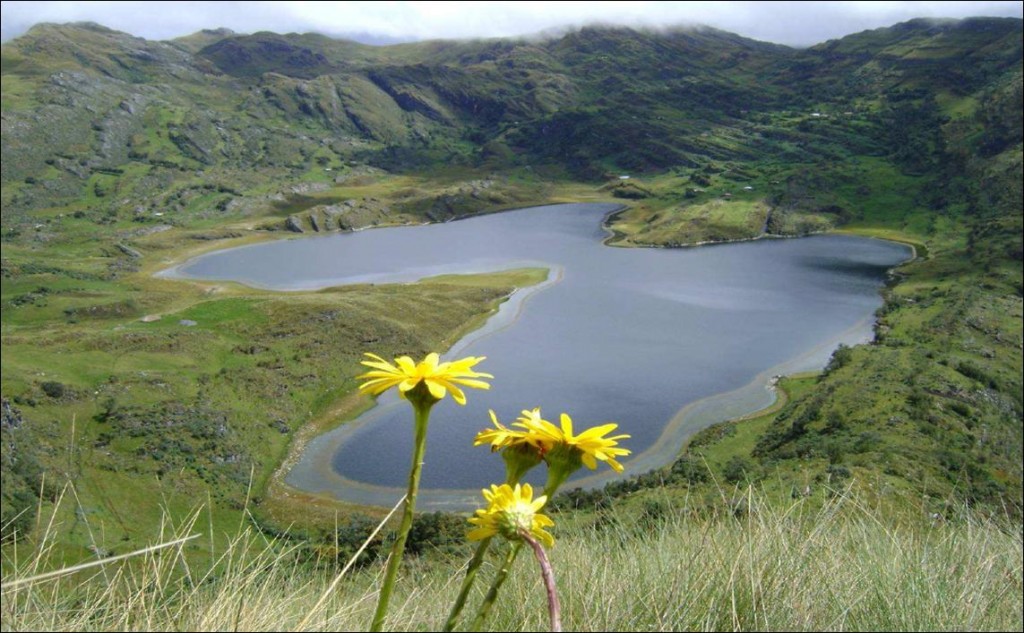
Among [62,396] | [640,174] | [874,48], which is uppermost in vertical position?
[874,48]

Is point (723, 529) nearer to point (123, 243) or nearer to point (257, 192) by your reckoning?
point (123, 243)

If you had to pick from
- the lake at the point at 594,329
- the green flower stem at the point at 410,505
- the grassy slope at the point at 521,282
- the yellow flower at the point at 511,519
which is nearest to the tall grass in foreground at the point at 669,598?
the grassy slope at the point at 521,282

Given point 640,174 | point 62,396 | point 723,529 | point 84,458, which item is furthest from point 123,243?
point 723,529

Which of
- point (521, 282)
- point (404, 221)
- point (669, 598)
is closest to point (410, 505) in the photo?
point (669, 598)

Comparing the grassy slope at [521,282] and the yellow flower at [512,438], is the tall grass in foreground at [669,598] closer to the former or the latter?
the grassy slope at [521,282]

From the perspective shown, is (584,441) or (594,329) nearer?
(584,441)

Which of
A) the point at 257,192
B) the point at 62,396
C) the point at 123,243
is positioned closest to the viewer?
the point at 62,396

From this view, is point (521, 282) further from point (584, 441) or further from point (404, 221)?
point (584, 441)
